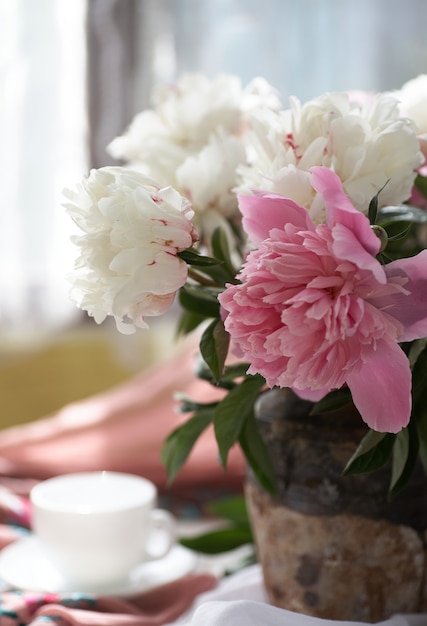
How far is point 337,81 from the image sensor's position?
232 cm

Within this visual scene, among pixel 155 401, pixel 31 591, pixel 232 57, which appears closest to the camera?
pixel 31 591

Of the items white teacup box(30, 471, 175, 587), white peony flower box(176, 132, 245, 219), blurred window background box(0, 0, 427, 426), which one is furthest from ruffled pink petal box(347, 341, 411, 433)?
blurred window background box(0, 0, 427, 426)

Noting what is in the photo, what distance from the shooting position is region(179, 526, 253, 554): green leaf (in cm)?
71

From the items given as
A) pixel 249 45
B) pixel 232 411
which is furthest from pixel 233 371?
pixel 249 45

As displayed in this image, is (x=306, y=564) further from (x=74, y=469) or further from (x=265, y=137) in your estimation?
(x=74, y=469)

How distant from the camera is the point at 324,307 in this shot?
1.17 feet

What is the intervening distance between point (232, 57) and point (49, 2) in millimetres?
499

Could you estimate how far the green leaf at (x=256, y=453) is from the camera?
541 millimetres

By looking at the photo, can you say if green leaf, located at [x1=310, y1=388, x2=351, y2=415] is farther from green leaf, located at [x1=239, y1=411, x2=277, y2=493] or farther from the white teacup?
the white teacup

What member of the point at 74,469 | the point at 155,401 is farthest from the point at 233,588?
the point at 155,401

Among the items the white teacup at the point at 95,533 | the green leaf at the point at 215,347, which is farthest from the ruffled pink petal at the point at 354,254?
the white teacup at the point at 95,533

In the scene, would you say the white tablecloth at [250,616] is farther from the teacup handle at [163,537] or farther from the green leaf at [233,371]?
the teacup handle at [163,537]

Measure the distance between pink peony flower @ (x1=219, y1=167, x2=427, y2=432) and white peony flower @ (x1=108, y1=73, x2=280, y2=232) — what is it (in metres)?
0.17

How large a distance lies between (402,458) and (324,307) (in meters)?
0.15
